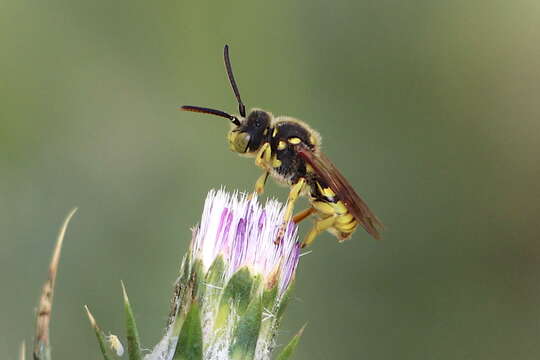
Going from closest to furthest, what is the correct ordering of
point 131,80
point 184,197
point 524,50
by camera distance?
point 184,197 < point 131,80 < point 524,50

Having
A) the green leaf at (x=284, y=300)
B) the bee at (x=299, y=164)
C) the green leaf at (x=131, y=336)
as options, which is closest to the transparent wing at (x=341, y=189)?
the bee at (x=299, y=164)

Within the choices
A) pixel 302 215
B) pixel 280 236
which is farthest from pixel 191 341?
pixel 302 215

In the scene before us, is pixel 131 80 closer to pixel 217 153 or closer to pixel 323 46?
pixel 217 153

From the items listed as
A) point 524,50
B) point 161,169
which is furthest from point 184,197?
point 524,50

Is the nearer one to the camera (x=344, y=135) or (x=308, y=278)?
(x=308, y=278)

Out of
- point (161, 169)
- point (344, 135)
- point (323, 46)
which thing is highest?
point (323, 46)

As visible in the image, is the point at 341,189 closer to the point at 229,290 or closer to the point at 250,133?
the point at 250,133

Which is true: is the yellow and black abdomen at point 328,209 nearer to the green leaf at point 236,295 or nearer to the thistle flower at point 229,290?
the thistle flower at point 229,290
